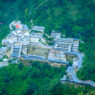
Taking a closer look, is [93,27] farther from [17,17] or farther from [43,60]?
[17,17]

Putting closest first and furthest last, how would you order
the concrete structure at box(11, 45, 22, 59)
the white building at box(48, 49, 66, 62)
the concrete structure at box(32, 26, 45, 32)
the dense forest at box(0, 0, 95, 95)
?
the concrete structure at box(11, 45, 22, 59), the white building at box(48, 49, 66, 62), the dense forest at box(0, 0, 95, 95), the concrete structure at box(32, 26, 45, 32)

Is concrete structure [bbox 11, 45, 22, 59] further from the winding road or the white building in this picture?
the winding road

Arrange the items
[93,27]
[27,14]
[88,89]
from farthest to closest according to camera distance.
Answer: [27,14]
[93,27]
[88,89]

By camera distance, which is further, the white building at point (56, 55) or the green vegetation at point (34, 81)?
the white building at point (56, 55)

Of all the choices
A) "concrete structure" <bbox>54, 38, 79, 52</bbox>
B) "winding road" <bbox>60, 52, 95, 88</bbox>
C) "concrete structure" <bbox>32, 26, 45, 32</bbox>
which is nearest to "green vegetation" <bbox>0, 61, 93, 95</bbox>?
"winding road" <bbox>60, 52, 95, 88</bbox>

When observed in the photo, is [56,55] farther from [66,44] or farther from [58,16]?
[58,16]

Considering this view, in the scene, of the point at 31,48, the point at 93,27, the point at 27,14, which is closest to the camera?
the point at 31,48

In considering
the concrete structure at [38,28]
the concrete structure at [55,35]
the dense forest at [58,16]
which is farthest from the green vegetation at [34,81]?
the concrete structure at [38,28]

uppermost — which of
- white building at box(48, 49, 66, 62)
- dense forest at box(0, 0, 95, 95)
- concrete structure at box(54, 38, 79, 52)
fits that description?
dense forest at box(0, 0, 95, 95)

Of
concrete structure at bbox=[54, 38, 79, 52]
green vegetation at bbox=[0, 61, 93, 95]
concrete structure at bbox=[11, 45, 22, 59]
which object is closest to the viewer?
green vegetation at bbox=[0, 61, 93, 95]

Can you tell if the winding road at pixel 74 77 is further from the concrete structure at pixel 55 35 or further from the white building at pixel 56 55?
the concrete structure at pixel 55 35

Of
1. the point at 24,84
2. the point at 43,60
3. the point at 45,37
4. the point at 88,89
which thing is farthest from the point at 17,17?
the point at 88,89
